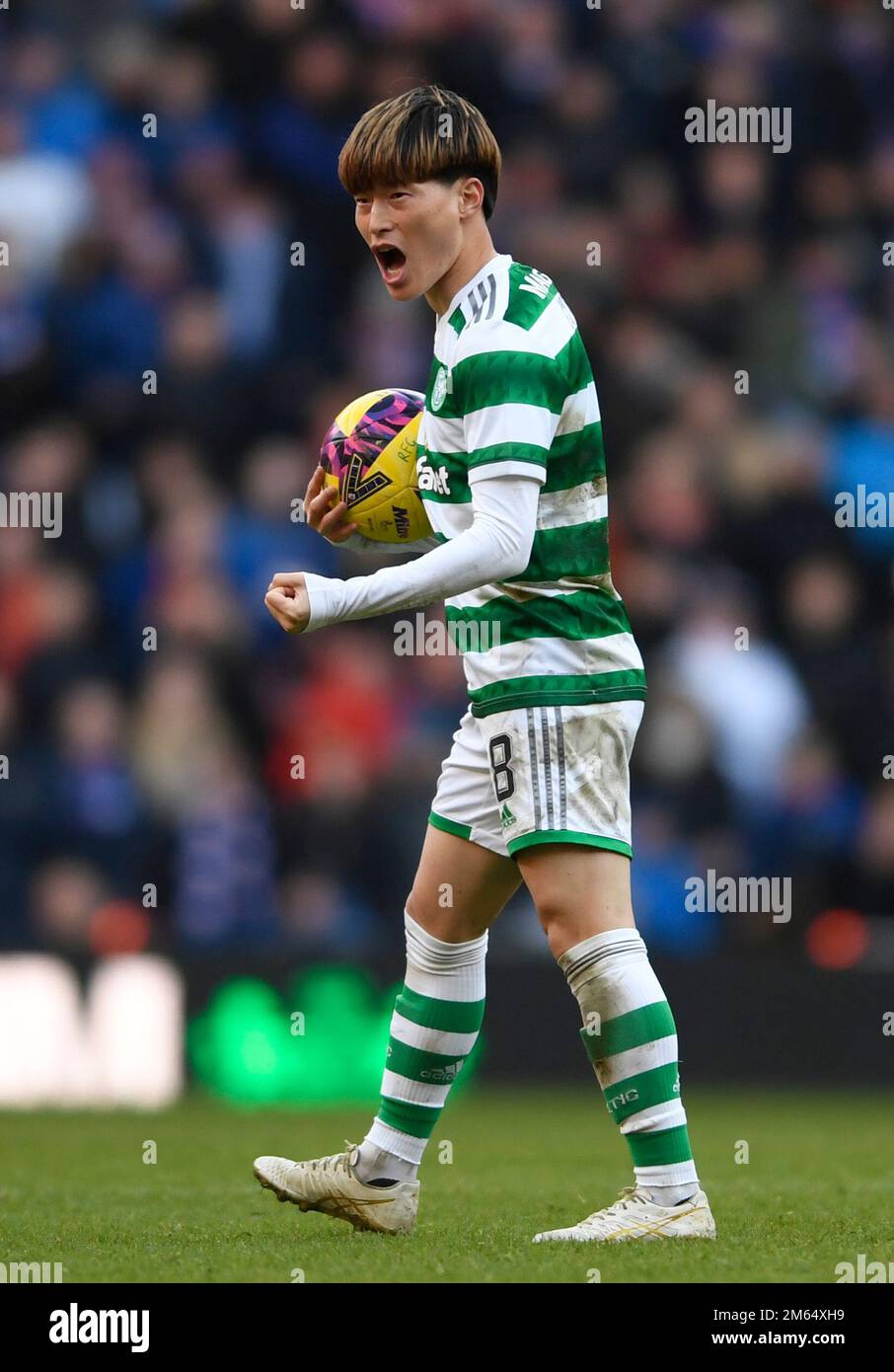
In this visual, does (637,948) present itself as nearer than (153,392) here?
Yes

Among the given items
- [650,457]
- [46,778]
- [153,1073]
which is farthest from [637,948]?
[650,457]

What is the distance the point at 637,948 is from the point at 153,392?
6.38 metres

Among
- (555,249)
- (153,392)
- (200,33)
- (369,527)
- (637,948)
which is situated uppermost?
(200,33)

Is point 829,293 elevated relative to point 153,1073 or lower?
elevated

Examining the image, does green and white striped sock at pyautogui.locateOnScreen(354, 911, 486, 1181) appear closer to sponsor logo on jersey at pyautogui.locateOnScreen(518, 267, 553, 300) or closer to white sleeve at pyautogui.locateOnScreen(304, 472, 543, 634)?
white sleeve at pyautogui.locateOnScreen(304, 472, 543, 634)

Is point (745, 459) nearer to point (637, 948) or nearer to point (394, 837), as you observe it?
point (394, 837)

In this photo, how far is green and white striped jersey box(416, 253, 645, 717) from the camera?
4035mm

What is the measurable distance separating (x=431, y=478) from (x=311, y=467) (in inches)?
222

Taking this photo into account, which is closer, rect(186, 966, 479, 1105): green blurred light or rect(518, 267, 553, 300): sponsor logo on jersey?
rect(518, 267, 553, 300): sponsor logo on jersey
